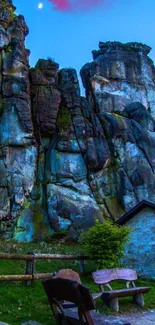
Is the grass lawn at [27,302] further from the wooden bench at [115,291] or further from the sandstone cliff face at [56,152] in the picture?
the sandstone cliff face at [56,152]

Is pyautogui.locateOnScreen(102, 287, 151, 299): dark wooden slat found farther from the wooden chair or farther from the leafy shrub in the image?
the leafy shrub

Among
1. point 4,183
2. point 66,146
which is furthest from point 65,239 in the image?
point 66,146

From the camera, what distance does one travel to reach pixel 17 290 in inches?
397

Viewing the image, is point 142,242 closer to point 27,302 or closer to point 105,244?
point 105,244

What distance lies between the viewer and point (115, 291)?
8.82 m

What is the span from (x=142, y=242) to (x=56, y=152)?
14.8 m

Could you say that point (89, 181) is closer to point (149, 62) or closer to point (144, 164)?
point (144, 164)

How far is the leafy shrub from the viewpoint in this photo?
14242 mm

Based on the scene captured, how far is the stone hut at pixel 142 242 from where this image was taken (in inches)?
669

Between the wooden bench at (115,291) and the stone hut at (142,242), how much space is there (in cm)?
630

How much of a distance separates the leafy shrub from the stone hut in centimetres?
253

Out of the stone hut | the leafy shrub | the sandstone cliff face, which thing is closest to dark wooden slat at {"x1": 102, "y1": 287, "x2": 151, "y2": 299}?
the leafy shrub

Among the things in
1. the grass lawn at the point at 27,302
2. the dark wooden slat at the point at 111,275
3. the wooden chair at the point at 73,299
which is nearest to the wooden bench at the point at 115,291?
the dark wooden slat at the point at 111,275

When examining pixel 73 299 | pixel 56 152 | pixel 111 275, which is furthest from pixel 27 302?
pixel 56 152
